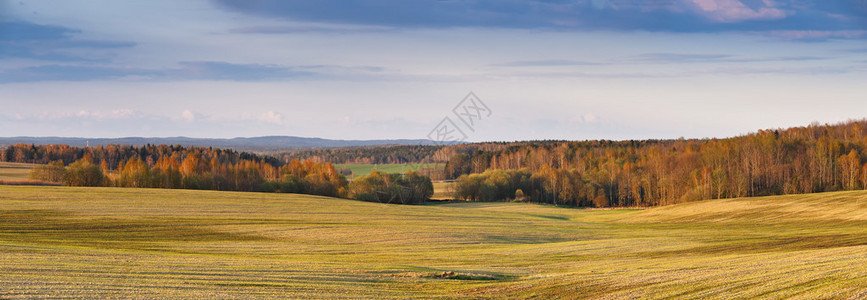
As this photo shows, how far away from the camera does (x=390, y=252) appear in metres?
38.8

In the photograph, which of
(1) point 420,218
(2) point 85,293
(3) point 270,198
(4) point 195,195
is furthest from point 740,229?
(4) point 195,195

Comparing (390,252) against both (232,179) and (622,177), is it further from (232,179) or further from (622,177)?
(622,177)

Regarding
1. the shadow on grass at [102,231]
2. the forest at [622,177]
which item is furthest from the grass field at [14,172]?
the shadow on grass at [102,231]

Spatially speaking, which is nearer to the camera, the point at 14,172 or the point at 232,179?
the point at 232,179

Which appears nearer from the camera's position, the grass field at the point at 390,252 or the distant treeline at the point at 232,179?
the grass field at the point at 390,252

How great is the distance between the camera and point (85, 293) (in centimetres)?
1784

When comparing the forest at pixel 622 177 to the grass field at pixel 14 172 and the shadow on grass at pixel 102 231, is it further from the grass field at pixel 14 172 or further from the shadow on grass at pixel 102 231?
the shadow on grass at pixel 102 231

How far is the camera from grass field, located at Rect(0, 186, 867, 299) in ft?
69.2

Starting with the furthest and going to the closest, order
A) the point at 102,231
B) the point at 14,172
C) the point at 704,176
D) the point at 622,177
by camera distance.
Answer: the point at 14,172 → the point at 622,177 → the point at 704,176 → the point at 102,231

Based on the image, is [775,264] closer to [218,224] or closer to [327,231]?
[327,231]

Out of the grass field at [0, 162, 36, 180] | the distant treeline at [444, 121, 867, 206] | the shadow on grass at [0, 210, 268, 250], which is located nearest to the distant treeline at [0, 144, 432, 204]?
the grass field at [0, 162, 36, 180]

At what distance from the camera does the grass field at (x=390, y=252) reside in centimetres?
2109

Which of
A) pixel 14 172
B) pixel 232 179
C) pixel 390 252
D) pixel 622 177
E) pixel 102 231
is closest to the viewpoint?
pixel 390 252

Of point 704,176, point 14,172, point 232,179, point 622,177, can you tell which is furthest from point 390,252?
point 14,172
